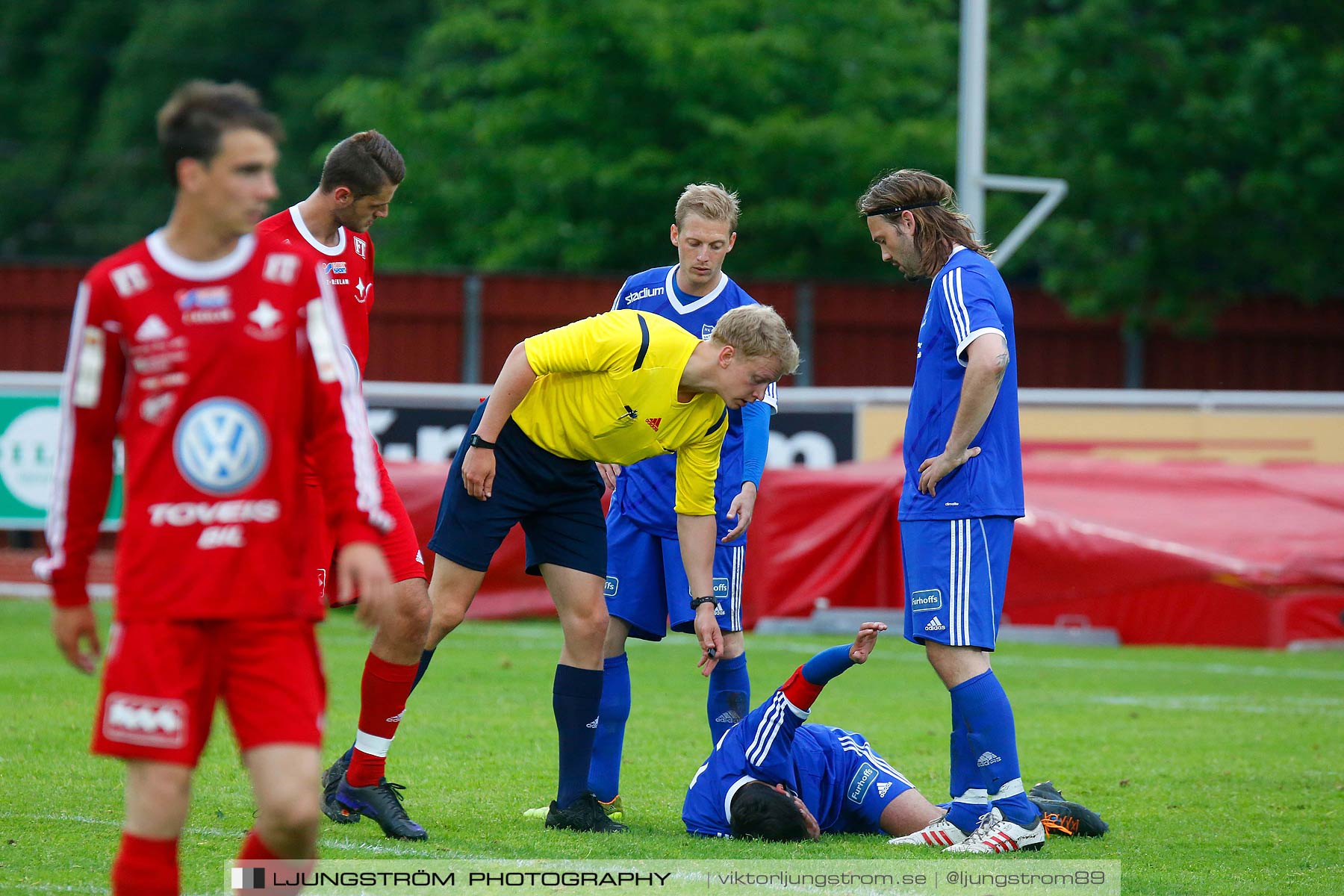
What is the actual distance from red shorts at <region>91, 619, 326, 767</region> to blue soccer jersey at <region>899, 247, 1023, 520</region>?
8.75 ft

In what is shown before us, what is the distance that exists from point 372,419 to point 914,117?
628 inches

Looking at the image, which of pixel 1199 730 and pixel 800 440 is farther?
pixel 800 440

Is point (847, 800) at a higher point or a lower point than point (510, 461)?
lower

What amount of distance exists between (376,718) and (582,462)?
1.14 m

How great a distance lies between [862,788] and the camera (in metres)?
5.89

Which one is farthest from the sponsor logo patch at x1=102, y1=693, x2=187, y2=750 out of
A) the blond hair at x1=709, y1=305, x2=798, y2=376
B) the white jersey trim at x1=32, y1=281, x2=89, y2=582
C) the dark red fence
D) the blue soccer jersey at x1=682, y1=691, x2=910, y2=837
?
the dark red fence

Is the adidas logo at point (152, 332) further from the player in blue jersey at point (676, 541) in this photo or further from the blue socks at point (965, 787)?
the blue socks at point (965, 787)

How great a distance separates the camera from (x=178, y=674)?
11.5 feet

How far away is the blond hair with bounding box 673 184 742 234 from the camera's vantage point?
6387mm

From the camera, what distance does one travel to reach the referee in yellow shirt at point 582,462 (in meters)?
5.56

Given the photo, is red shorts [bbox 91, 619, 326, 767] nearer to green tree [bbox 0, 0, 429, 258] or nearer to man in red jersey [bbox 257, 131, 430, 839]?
man in red jersey [bbox 257, 131, 430, 839]

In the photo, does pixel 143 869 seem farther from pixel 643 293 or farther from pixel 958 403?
pixel 643 293

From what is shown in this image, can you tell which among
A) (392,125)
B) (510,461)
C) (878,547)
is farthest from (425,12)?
(510,461)

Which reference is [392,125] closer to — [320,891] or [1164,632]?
[1164,632]
